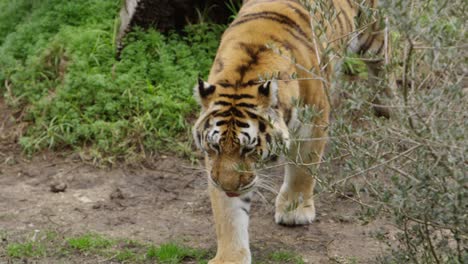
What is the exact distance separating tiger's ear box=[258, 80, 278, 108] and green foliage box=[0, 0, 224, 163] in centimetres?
223

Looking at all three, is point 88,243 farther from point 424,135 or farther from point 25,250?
point 424,135

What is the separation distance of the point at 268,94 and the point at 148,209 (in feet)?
5.89

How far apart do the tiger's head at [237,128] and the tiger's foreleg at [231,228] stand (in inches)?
9.5

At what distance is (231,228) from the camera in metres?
4.96

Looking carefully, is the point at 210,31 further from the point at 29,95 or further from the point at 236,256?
the point at 236,256

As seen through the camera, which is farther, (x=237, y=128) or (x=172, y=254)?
(x=172, y=254)

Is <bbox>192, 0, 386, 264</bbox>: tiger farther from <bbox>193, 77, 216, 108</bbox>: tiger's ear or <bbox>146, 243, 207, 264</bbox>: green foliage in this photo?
<bbox>146, 243, 207, 264</bbox>: green foliage

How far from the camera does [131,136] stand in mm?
6781

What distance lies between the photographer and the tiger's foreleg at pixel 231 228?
195 inches

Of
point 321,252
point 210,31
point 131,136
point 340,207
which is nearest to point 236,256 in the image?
point 321,252

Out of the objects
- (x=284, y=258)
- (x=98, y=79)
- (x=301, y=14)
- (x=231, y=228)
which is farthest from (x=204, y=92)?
(x=98, y=79)

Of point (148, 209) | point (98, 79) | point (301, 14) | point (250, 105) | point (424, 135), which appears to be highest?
point (424, 135)

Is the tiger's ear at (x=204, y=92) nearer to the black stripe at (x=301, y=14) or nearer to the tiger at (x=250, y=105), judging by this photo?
the tiger at (x=250, y=105)

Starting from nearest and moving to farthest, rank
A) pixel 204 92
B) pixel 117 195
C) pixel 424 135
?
pixel 424 135
pixel 204 92
pixel 117 195
